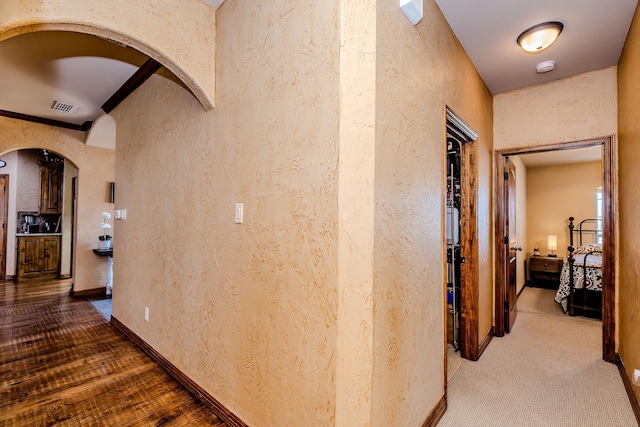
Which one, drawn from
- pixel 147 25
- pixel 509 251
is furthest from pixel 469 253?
pixel 147 25

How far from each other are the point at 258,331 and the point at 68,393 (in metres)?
1.65

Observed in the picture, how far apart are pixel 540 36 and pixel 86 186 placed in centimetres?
595

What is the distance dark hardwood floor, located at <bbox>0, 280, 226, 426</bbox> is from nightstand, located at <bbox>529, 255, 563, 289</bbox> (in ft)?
19.9

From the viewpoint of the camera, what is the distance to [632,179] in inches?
84.6

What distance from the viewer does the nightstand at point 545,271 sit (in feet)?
18.3

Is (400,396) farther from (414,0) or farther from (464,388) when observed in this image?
(414,0)

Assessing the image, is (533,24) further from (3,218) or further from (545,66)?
(3,218)

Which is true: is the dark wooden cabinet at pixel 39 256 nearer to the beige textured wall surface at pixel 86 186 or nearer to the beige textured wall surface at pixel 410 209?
the beige textured wall surface at pixel 86 186

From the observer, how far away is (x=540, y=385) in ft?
7.66

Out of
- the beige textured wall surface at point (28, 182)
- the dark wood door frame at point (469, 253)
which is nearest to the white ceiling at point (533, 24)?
the dark wood door frame at point (469, 253)

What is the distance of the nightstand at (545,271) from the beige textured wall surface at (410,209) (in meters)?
4.87

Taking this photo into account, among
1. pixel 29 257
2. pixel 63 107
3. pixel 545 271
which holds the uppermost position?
pixel 63 107

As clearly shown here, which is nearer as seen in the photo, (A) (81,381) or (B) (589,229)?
(A) (81,381)

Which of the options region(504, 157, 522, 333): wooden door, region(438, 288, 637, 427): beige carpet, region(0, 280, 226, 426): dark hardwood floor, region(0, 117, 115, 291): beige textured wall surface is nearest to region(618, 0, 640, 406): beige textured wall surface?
region(438, 288, 637, 427): beige carpet
